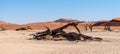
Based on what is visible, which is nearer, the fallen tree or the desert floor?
the desert floor

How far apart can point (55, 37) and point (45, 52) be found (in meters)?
8.32

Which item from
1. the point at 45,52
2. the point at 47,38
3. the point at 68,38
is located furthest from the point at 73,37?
the point at 45,52

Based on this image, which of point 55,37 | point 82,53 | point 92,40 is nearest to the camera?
point 82,53

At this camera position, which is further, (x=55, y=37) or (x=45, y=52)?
(x=55, y=37)

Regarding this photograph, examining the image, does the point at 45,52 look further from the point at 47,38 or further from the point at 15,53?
the point at 47,38

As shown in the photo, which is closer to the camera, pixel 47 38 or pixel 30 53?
pixel 30 53

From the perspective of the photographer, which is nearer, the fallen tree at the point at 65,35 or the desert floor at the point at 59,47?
the desert floor at the point at 59,47

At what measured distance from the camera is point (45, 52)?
558 inches

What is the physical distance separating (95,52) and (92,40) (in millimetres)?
7116

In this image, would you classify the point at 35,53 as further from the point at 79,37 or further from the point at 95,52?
the point at 79,37

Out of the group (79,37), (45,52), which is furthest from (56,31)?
(45,52)

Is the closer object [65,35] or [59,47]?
[59,47]

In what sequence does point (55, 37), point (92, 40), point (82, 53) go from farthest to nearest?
point (55, 37) → point (92, 40) → point (82, 53)

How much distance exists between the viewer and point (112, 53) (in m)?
13.5
